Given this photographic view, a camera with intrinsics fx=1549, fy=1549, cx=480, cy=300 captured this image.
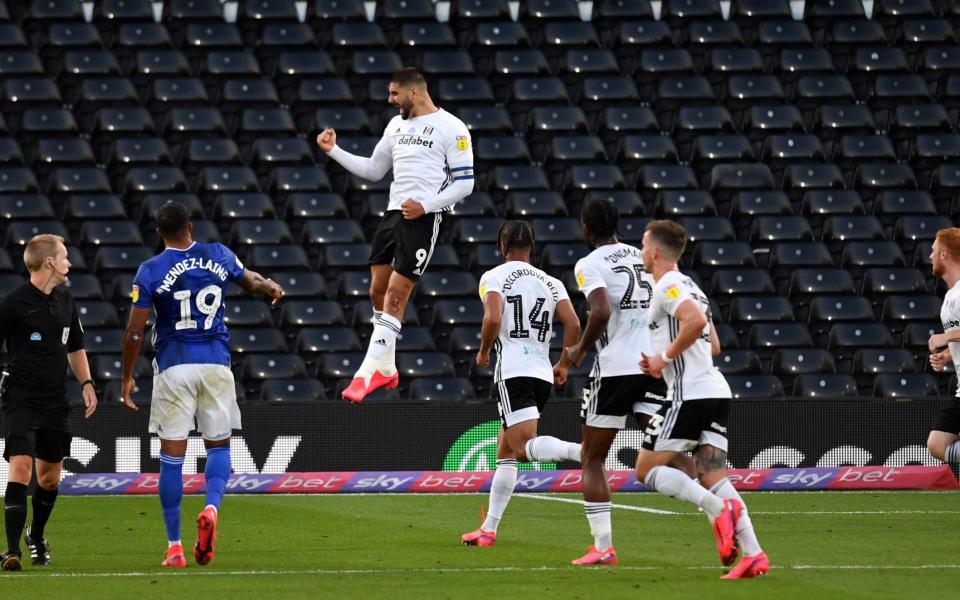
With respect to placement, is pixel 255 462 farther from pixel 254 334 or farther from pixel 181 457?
pixel 181 457

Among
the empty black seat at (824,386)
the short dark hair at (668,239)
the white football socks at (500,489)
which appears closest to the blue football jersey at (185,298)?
the white football socks at (500,489)

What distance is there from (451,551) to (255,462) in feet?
20.7

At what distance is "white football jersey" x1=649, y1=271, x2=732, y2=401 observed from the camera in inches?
346

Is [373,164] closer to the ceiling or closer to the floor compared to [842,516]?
closer to the ceiling

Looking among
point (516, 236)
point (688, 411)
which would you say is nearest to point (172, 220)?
Result: point (516, 236)

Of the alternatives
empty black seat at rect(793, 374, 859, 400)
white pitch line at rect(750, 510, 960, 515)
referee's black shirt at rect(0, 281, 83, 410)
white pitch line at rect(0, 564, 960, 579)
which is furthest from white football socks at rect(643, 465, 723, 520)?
empty black seat at rect(793, 374, 859, 400)

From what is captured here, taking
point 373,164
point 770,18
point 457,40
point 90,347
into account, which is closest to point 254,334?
point 90,347

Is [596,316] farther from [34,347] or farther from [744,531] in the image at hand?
[34,347]

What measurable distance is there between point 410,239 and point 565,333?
1.40 metres

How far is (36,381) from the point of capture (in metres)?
10.0

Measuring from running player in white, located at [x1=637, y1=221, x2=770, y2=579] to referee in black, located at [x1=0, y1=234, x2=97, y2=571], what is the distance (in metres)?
3.81

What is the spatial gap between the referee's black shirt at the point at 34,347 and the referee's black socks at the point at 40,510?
23.9 inches

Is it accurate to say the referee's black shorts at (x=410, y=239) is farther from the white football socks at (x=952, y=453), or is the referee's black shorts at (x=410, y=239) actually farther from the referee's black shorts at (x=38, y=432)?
the white football socks at (x=952, y=453)

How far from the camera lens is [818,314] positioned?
19.6 metres
